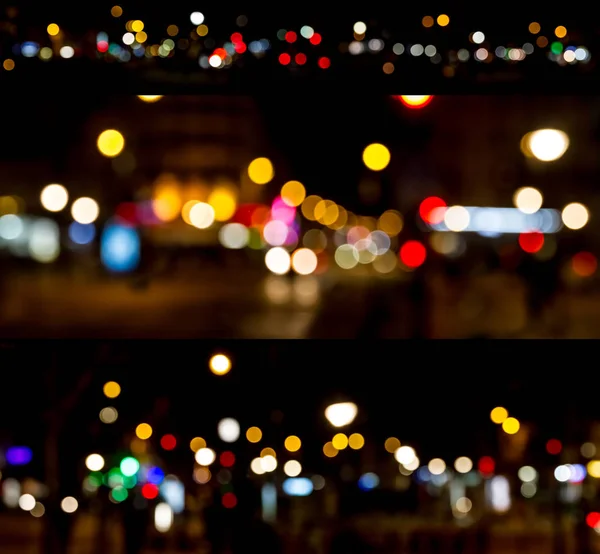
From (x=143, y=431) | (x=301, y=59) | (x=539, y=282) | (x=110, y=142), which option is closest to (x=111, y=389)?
(x=143, y=431)

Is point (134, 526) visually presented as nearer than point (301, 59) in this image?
No

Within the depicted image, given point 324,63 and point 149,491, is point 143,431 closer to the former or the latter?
point 149,491

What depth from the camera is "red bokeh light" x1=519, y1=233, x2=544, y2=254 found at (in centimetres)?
102

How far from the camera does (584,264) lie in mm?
1018

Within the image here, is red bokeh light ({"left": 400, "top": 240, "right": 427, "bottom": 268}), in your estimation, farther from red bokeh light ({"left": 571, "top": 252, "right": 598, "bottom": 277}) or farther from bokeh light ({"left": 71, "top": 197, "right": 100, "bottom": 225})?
bokeh light ({"left": 71, "top": 197, "right": 100, "bottom": 225})

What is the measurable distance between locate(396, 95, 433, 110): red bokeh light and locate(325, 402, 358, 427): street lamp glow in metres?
0.50

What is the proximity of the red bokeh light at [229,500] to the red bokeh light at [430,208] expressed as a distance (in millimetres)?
538

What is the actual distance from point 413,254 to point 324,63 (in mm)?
314

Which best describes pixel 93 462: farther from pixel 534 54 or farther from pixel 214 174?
pixel 534 54

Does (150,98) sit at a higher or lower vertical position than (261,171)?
higher

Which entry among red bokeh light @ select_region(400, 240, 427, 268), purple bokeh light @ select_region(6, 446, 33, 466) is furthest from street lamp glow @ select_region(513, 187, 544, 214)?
purple bokeh light @ select_region(6, 446, 33, 466)

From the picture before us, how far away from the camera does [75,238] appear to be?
3.30ft

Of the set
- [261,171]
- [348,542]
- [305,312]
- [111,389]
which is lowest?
[348,542]

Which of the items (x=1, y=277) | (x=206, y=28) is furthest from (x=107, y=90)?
(x=1, y=277)
